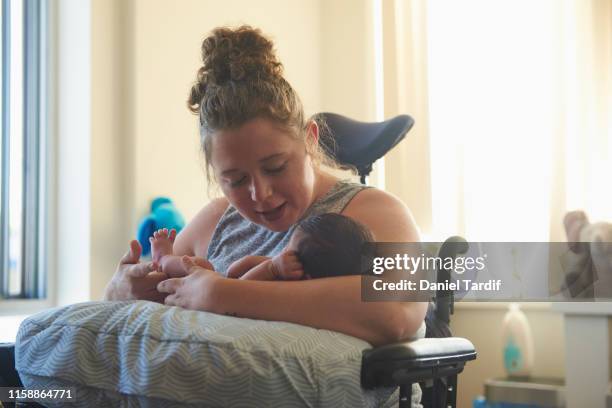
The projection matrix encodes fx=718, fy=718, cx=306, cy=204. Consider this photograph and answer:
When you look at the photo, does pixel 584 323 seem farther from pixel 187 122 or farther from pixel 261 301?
pixel 261 301

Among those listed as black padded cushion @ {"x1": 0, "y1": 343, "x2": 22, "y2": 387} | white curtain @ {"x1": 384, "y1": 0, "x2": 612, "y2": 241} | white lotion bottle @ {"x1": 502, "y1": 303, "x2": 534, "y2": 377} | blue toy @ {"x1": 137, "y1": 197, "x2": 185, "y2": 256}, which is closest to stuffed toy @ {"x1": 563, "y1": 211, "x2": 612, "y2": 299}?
white curtain @ {"x1": 384, "y1": 0, "x2": 612, "y2": 241}

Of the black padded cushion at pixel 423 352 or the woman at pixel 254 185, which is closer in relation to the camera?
the black padded cushion at pixel 423 352

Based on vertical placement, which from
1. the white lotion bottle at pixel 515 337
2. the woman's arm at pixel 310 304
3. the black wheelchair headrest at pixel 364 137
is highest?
the black wheelchair headrest at pixel 364 137

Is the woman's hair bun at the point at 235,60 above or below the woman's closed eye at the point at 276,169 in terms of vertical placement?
above

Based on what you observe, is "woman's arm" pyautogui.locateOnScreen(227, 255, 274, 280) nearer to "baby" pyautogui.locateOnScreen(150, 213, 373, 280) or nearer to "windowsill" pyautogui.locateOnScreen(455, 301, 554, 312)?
"baby" pyautogui.locateOnScreen(150, 213, 373, 280)

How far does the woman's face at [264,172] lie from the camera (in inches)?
50.0

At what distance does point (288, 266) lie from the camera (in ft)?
3.83

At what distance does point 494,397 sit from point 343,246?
42 centimetres

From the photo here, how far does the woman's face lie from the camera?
4.17ft

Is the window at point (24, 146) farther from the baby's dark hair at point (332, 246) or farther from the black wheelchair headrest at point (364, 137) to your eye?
the baby's dark hair at point (332, 246)

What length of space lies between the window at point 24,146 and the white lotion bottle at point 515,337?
1714mm

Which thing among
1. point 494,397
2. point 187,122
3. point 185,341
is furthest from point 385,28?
point 185,341

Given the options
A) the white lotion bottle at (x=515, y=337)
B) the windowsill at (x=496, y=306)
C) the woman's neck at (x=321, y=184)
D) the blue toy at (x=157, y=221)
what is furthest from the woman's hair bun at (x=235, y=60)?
the windowsill at (x=496, y=306)

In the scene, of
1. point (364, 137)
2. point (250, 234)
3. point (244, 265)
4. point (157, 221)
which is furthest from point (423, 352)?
point (157, 221)
